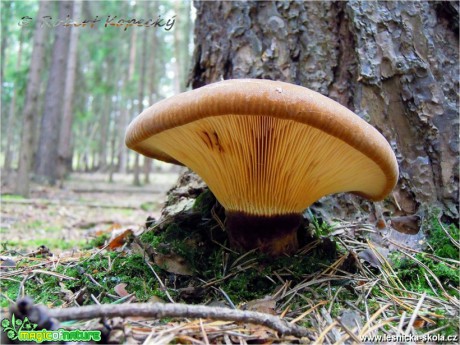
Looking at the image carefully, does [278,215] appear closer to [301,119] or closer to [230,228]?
[230,228]

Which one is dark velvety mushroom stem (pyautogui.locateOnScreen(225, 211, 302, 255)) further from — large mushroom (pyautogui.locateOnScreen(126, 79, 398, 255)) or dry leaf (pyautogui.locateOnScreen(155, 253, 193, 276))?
dry leaf (pyautogui.locateOnScreen(155, 253, 193, 276))

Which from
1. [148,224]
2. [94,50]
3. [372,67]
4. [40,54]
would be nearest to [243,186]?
[148,224]

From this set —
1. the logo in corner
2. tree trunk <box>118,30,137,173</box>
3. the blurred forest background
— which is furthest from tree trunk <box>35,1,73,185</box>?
the logo in corner

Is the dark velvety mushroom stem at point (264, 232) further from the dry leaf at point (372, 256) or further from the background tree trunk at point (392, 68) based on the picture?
the background tree trunk at point (392, 68)

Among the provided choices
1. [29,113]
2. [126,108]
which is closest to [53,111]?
[29,113]

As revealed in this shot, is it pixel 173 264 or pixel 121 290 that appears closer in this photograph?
pixel 121 290

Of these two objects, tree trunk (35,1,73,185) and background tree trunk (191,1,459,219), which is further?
tree trunk (35,1,73,185)

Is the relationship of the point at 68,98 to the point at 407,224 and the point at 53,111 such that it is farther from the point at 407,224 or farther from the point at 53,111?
the point at 407,224
